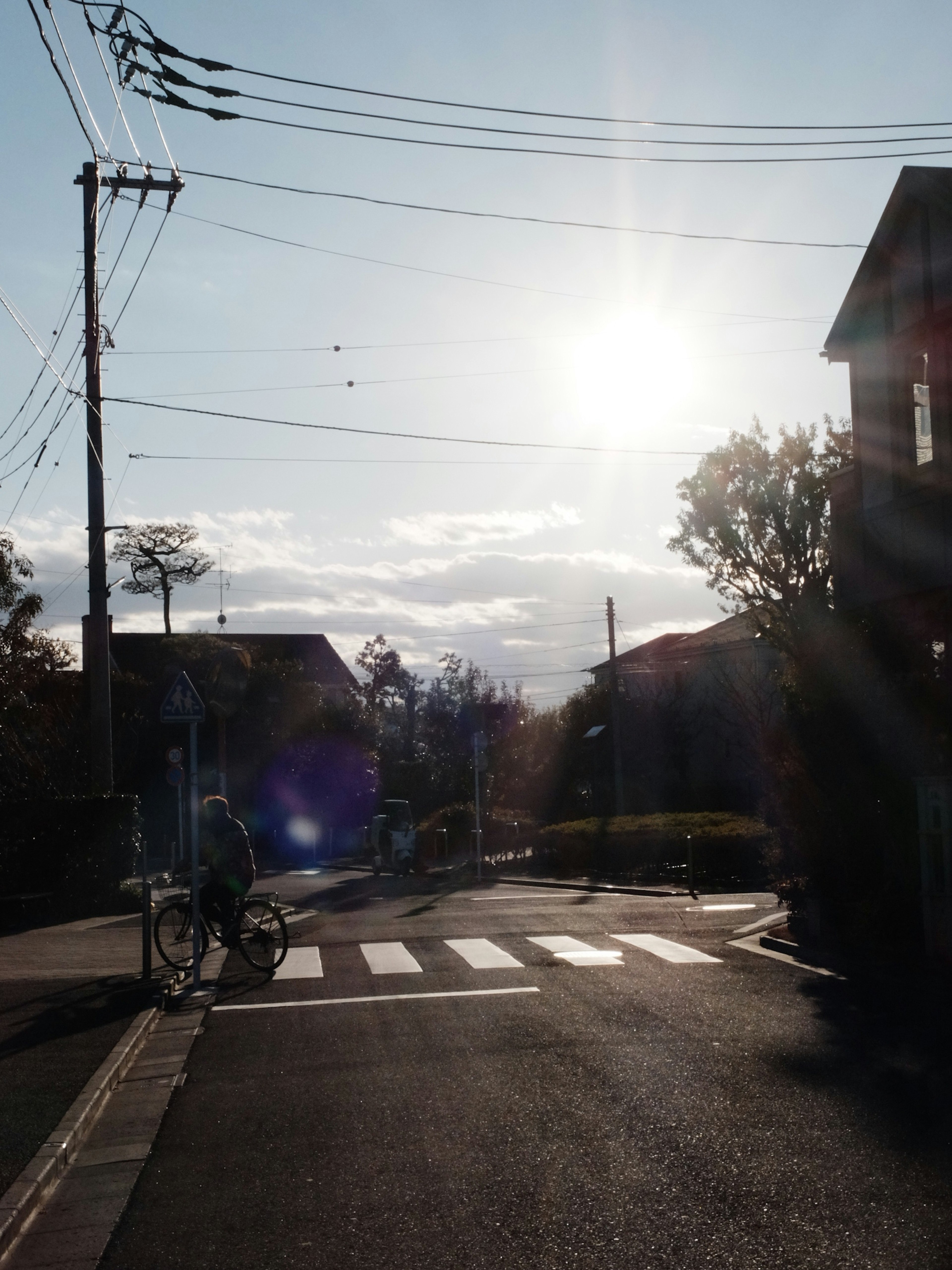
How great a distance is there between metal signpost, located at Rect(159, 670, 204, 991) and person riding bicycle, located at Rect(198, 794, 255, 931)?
277 millimetres

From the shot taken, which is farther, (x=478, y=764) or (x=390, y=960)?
(x=478, y=764)

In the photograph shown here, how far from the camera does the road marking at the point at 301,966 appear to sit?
43.5 ft

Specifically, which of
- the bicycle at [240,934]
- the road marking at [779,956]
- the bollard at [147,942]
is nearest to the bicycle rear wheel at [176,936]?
the bicycle at [240,934]

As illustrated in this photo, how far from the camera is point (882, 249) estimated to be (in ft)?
55.6

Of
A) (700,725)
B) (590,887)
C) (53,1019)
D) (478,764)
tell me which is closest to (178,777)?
(478,764)

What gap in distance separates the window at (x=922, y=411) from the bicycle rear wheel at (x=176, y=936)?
10393mm

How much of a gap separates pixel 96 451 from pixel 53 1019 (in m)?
13.2

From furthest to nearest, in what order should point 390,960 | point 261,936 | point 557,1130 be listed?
point 390,960 → point 261,936 → point 557,1130

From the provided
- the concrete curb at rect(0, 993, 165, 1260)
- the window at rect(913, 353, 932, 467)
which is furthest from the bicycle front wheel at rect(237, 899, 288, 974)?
the window at rect(913, 353, 932, 467)

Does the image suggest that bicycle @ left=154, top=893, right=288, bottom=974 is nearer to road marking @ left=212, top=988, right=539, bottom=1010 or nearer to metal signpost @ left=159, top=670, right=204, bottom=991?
metal signpost @ left=159, top=670, right=204, bottom=991

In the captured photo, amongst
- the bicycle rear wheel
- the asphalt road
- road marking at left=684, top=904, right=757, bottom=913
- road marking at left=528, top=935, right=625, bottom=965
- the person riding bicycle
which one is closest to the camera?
the asphalt road

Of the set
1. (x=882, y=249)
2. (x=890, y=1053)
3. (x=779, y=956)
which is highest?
(x=882, y=249)

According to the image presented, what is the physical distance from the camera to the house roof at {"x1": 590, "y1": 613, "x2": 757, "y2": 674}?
45250mm

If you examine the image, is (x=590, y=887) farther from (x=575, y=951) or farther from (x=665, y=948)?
(x=575, y=951)
